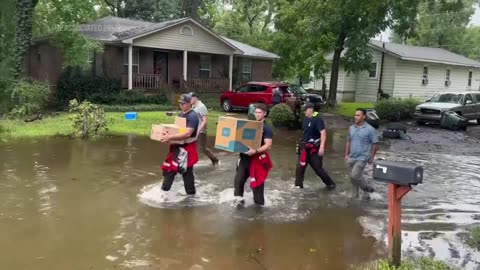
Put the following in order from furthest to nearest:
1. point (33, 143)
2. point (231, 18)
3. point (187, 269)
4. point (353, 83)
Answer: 1. point (231, 18)
2. point (353, 83)
3. point (33, 143)
4. point (187, 269)

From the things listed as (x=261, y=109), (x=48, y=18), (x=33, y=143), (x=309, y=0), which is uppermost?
(x=309, y=0)

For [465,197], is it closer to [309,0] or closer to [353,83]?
[309,0]

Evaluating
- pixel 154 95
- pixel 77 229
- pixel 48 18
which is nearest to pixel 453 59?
pixel 154 95

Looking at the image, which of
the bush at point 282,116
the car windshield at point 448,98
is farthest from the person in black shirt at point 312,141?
the car windshield at point 448,98

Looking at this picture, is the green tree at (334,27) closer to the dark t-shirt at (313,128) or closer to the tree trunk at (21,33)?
the tree trunk at (21,33)

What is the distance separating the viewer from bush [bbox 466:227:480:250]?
5.73 metres

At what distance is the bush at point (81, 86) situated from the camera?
74.8 ft

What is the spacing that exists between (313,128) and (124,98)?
16611mm

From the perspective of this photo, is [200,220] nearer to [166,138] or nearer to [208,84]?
[166,138]

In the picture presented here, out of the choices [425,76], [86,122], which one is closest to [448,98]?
[425,76]

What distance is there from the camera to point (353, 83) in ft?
113

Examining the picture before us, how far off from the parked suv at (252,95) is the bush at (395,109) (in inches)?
171

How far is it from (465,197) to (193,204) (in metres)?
4.85

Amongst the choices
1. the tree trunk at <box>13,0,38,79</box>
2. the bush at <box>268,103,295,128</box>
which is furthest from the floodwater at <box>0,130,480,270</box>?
the tree trunk at <box>13,0,38,79</box>
